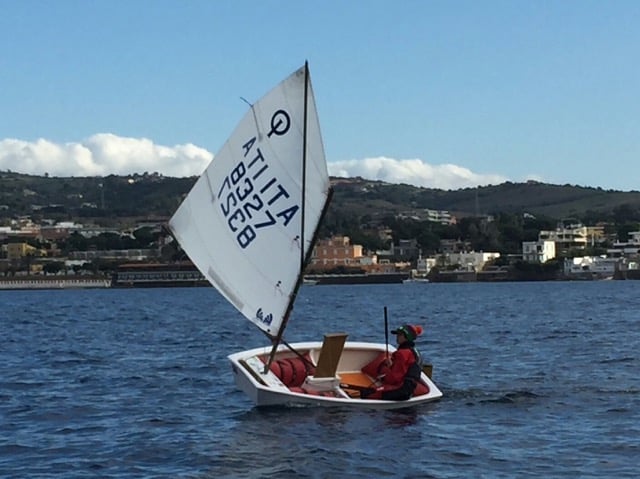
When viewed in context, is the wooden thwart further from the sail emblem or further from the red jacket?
the sail emblem

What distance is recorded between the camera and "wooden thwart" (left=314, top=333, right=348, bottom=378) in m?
21.8

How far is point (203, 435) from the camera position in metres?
19.9

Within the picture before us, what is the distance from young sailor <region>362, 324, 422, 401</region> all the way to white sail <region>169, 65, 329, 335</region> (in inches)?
86.1

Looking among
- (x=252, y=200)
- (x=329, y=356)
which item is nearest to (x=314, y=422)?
(x=329, y=356)

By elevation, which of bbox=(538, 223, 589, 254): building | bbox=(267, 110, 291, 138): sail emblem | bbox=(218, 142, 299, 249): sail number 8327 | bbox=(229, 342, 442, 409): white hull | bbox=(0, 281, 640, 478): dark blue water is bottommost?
bbox=(0, 281, 640, 478): dark blue water

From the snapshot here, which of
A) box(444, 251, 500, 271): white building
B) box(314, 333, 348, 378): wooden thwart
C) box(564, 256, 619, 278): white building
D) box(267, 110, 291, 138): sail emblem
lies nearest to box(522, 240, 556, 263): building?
box(564, 256, 619, 278): white building

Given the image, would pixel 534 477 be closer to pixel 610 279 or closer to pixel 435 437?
pixel 435 437

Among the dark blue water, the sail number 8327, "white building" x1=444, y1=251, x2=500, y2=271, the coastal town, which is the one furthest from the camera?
"white building" x1=444, y1=251, x2=500, y2=271

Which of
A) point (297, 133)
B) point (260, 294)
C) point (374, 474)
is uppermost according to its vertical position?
point (297, 133)

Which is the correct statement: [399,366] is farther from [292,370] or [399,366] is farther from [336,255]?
[336,255]

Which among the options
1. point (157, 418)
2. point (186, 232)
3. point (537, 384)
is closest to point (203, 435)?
point (157, 418)

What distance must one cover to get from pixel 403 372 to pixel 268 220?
138 inches

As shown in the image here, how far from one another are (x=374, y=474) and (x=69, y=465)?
4.27 m

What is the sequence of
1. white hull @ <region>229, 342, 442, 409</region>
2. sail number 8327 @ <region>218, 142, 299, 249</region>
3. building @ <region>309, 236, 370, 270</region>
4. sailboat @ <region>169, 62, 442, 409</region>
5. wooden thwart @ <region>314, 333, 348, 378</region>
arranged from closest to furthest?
sailboat @ <region>169, 62, 442, 409</region>
sail number 8327 @ <region>218, 142, 299, 249</region>
white hull @ <region>229, 342, 442, 409</region>
wooden thwart @ <region>314, 333, 348, 378</region>
building @ <region>309, 236, 370, 270</region>
